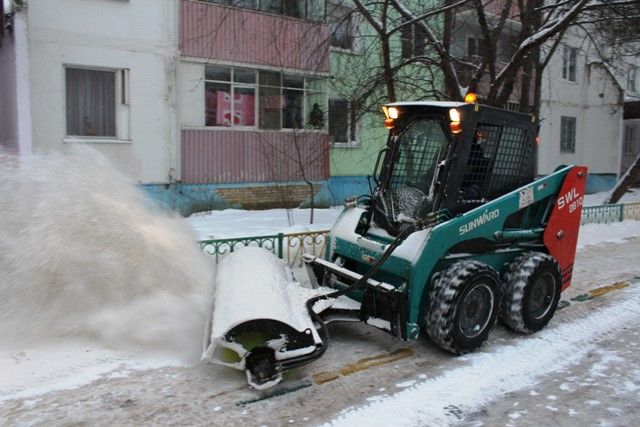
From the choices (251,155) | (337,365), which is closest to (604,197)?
(251,155)

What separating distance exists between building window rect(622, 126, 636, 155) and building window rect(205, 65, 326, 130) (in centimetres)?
2178

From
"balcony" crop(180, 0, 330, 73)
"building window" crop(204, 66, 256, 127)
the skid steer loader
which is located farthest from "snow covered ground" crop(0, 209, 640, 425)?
"building window" crop(204, 66, 256, 127)

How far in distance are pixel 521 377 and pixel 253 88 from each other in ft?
38.3

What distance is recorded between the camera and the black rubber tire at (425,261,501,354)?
4.73 metres

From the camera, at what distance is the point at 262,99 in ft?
49.2

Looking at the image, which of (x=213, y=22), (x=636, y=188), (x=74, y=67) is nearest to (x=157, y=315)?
(x=74, y=67)

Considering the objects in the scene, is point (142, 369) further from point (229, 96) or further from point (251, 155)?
point (229, 96)

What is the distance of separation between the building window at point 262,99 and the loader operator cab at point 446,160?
921 cm

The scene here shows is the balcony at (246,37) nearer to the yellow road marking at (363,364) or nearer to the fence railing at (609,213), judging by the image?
the fence railing at (609,213)

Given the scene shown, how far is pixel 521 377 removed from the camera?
464 cm

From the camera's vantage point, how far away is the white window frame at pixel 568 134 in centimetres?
2522

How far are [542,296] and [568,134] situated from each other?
875 inches

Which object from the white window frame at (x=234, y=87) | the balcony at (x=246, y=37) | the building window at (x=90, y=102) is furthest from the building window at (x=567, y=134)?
the building window at (x=90, y=102)

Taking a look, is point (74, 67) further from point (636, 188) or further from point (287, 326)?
point (636, 188)
